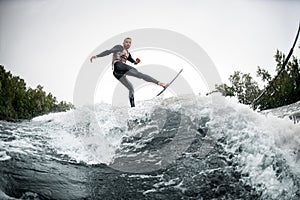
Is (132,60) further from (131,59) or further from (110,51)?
(110,51)

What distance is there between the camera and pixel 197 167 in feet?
14.2

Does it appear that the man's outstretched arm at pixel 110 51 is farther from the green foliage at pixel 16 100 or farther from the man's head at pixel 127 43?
the green foliage at pixel 16 100

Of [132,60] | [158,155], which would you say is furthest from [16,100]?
[158,155]

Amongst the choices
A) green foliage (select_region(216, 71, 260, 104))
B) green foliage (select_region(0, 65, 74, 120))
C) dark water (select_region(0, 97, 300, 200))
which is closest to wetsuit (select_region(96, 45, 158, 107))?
dark water (select_region(0, 97, 300, 200))

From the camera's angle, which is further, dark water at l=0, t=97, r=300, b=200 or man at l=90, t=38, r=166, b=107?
man at l=90, t=38, r=166, b=107

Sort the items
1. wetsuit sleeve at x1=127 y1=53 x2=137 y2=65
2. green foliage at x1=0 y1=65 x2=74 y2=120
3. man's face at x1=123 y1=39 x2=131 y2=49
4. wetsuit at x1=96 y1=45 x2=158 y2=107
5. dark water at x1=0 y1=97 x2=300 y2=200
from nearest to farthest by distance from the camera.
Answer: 1. dark water at x1=0 y1=97 x2=300 y2=200
2. wetsuit at x1=96 y1=45 x2=158 y2=107
3. man's face at x1=123 y1=39 x2=131 y2=49
4. wetsuit sleeve at x1=127 y1=53 x2=137 y2=65
5. green foliage at x1=0 y1=65 x2=74 y2=120

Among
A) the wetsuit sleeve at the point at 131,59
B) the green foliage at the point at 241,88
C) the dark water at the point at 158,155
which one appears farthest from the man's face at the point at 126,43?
the green foliage at the point at 241,88

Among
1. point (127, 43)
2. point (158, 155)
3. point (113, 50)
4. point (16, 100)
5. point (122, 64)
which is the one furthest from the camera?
point (16, 100)

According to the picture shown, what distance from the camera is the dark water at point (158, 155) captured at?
12.5 ft

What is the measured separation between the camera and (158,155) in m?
4.77

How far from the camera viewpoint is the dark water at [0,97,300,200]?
3.81 metres

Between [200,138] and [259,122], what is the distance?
3.86 ft

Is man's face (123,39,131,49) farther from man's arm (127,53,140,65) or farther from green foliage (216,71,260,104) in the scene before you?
green foliage (216,71,260,104)

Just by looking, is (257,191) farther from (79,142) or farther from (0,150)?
(0,150)
